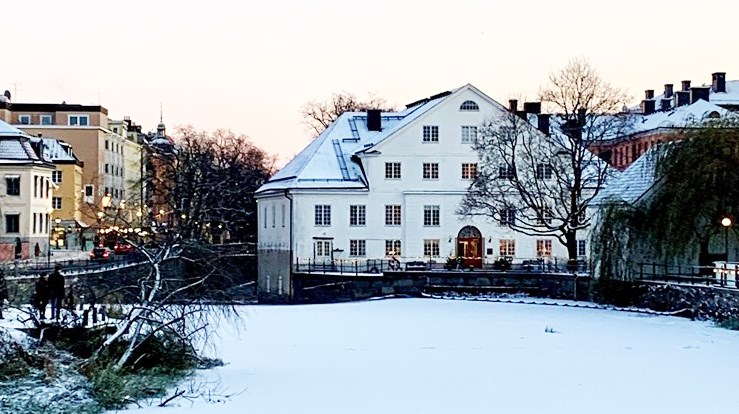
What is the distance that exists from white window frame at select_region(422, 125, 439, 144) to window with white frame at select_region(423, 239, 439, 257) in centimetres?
489

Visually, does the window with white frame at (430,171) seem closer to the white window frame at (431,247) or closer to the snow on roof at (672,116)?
the white window frame at (431,247)

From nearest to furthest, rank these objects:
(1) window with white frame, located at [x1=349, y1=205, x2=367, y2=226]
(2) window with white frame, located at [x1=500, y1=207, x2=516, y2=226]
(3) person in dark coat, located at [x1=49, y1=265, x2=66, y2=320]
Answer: (3) person in dark coat, located at [x1=49, y1=265, x2=66, y2=320], (2) window with white frame, located at [x1=500, y1=207, x2=516, y2=226], (1) window with white frame, located at [x1=349, y1=205, x2=367, y2=226]

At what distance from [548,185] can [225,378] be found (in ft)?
132

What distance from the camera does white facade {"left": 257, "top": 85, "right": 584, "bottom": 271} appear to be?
196 feet

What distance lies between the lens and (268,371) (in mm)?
23828

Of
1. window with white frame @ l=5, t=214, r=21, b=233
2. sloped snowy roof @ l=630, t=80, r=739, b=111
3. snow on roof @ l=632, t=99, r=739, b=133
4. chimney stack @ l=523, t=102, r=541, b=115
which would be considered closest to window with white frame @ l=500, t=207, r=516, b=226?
chimney stack @ l=523, t=102, r=541, b=115

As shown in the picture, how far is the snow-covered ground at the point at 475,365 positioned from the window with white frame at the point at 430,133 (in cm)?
2318

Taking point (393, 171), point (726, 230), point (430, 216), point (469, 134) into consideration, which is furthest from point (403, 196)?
point (726, 230)

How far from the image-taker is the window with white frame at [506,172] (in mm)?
54688

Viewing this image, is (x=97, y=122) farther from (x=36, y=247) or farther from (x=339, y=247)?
(x=339, y=247)

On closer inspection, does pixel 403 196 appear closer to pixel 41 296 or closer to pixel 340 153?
pixel 340 153

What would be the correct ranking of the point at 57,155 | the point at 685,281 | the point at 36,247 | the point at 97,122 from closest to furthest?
the point at 685,281 → the point at 36,247 → the point at 57,155 → the point at 97,122

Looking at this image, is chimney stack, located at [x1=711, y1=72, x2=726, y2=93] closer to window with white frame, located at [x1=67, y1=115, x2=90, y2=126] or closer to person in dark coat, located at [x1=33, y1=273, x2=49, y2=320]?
window with white frame, located at [x1=67, y1=115, x2=90, y2=126]

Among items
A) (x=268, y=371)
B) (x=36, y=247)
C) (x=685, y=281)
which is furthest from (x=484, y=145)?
(x=268, y=371)
